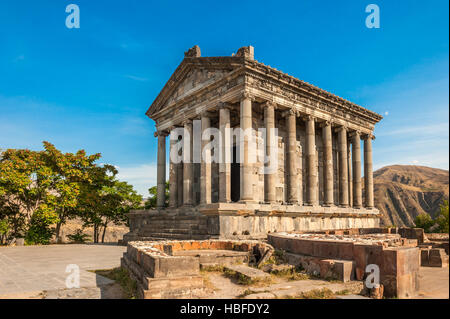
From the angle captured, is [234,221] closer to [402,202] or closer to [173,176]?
[173,176]

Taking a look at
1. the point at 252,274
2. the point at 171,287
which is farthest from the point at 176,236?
the point at 171,287

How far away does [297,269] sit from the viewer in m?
8.73

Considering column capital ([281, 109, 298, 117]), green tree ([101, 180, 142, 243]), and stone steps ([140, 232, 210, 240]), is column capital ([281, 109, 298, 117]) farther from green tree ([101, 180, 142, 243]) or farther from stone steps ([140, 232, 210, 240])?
green tree ([101, 180, 142, 243])

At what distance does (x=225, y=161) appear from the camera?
2158cm

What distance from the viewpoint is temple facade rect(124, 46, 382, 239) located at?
66.9ft

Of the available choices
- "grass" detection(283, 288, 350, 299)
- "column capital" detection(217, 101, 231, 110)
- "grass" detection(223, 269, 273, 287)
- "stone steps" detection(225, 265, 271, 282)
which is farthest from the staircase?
"grass" detection(283, 288, 350, 299)

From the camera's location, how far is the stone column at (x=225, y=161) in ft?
69.4

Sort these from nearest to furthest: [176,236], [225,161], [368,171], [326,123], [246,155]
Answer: [176,236], [246,155], [225,161], [326,123], [368,171]

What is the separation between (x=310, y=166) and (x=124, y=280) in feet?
60.7
